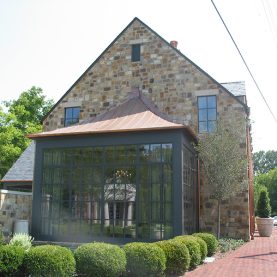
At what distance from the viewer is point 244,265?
11.0m

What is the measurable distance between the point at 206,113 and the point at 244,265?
A: 29.6 feet

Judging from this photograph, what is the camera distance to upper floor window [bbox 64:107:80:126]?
21.0 m

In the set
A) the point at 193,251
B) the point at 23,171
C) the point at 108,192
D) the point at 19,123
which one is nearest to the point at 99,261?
the point at 193,251

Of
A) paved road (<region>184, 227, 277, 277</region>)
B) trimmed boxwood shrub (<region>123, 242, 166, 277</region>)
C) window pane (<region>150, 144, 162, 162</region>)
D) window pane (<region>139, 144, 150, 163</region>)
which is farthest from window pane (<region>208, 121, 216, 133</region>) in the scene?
trimmed boxwood shrub (<region>123, 242, 166, 277</region>)

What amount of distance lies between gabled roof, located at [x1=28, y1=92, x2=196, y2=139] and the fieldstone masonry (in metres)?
1.09

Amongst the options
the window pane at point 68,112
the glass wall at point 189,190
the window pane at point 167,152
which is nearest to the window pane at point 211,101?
the glass wall at point 189,190

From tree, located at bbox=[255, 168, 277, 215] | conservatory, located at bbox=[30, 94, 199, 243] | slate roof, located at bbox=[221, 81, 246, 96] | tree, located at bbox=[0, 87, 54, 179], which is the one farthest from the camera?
tree, located at bbox=[255, 168, 277, 215]

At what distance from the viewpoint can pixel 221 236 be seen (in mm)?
17422

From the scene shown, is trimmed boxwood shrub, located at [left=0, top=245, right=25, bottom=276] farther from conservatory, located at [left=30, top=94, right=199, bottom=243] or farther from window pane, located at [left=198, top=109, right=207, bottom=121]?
window pane, located at [left=198, top=109, right=207, bottom=121]

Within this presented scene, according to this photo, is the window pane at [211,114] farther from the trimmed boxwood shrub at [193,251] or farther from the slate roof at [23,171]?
the slate roof at [23,171]

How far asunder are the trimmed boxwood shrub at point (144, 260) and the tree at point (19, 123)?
25.4 m

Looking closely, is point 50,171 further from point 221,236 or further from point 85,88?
point 221,236

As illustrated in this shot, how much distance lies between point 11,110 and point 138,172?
89.9 ft

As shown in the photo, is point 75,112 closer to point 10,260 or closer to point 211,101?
point 211,101
